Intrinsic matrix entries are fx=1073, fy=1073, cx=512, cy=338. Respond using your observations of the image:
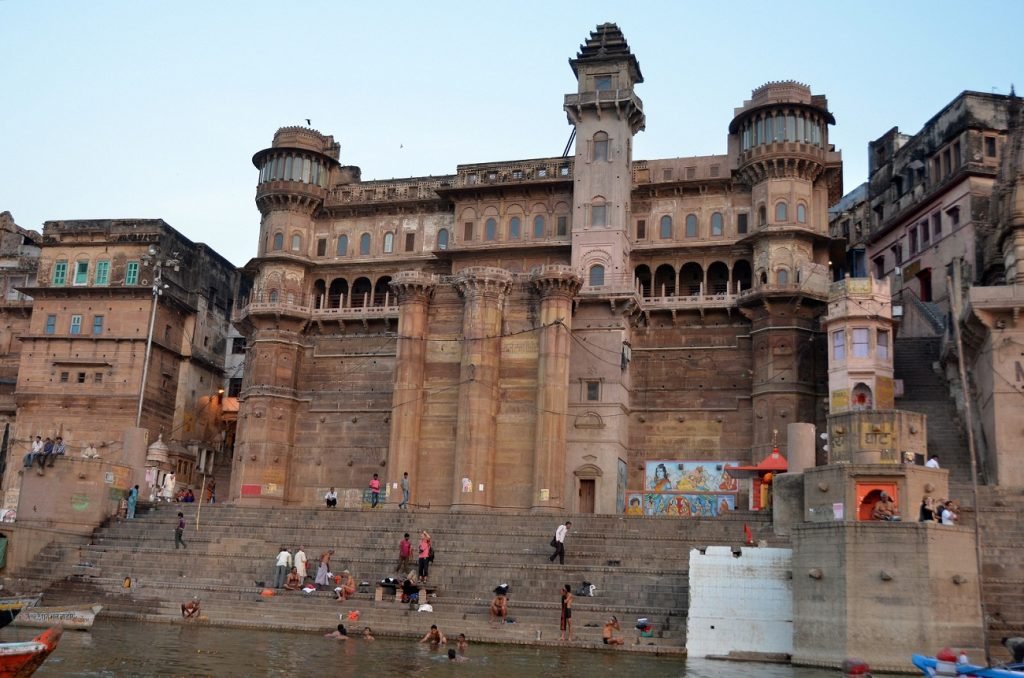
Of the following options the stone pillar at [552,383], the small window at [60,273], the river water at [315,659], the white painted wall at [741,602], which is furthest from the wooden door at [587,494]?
the small window at [60,273]

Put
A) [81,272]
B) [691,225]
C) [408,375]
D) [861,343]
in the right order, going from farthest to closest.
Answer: [81,272] → [691,225] → [408,375] → [861,343]

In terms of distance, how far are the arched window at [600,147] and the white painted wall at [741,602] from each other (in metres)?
26.4

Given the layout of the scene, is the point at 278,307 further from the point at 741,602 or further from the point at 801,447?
the point at 741,602

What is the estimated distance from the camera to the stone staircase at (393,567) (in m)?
27.7

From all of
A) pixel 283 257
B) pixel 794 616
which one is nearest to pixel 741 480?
pixel 794 616

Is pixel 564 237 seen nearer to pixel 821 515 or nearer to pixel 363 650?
pixel 821 515

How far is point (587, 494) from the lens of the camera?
1802 inches

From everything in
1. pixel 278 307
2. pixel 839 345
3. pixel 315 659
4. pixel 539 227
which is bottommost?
pixel 315 659

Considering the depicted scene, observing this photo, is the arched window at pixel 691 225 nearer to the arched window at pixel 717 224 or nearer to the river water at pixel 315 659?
the arched window at pixel 717 224

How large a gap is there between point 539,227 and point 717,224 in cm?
841

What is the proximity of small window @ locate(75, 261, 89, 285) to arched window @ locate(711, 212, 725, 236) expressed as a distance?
3472 centimetres

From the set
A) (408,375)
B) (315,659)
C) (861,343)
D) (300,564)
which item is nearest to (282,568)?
(300,564)

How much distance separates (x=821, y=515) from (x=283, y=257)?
110ft

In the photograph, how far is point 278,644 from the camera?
2483 centimetres
